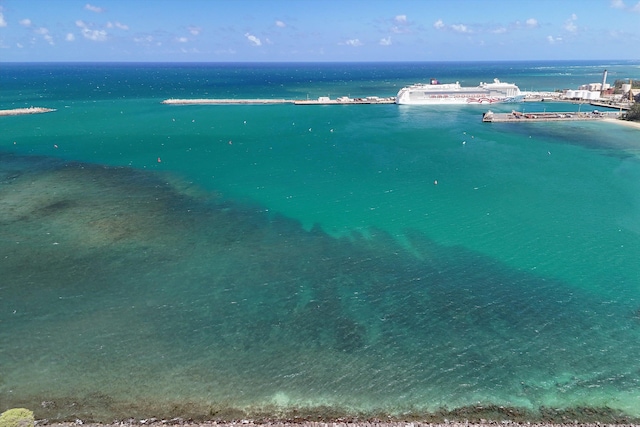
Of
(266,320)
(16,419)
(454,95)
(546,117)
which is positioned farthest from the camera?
(454,95)

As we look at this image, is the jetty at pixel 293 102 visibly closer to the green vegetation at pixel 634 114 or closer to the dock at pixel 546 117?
the dock at pixel 546 117

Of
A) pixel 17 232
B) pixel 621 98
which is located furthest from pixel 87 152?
pixel 621 98

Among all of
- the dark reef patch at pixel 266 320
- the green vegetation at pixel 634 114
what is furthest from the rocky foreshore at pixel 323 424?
the green vegetation at pixel 634 114

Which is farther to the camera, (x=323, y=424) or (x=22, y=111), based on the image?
(x=22, y=111)

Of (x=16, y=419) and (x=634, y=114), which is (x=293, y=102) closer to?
(x=634, y=114)

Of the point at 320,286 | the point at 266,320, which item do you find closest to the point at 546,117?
the point at 320,286

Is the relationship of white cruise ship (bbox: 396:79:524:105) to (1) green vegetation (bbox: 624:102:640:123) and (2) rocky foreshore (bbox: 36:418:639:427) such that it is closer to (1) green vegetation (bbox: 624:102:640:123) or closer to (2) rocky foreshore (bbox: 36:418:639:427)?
(1) green vegetation (bbox: 624:102:640:123)
